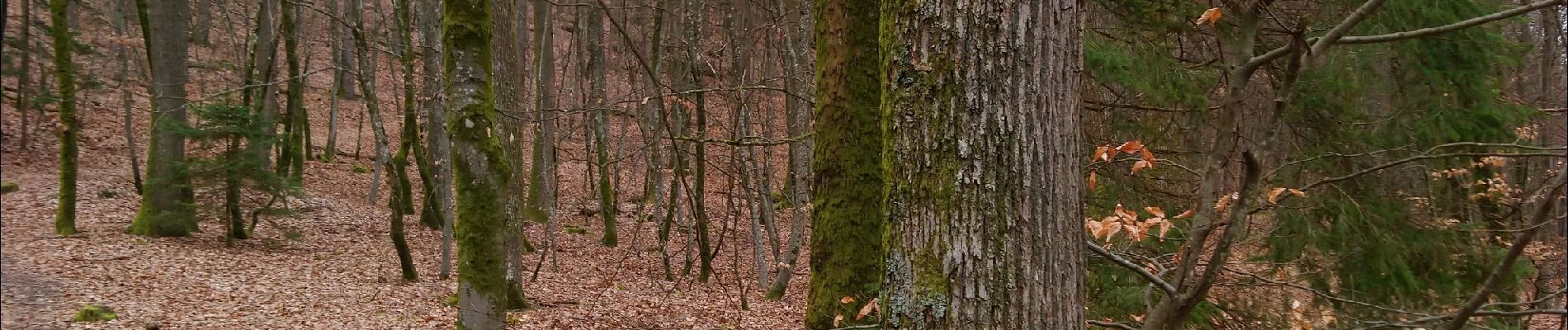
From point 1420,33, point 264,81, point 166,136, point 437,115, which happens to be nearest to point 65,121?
point 166,136

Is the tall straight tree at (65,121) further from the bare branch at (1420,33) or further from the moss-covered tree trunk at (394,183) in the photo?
the bare branch at (1420,33)

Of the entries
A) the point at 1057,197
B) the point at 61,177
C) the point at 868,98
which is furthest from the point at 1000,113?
the point at 61,177

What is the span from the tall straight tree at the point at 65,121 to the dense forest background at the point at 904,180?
50mm

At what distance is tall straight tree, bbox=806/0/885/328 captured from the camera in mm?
3838

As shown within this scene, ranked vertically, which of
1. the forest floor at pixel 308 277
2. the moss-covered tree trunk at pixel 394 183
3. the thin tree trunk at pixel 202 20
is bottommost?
the forest floor at pixel 308 277

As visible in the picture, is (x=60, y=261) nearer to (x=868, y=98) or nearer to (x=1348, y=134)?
(x=868, y=98)

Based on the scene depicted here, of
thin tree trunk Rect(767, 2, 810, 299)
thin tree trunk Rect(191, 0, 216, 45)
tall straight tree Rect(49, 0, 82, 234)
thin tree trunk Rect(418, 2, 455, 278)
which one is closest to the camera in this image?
thin tree trunk Rect(418, 2, 455, 278)

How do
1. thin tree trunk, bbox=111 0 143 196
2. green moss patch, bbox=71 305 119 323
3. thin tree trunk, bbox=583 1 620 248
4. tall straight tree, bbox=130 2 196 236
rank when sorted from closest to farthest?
1. green moss patch, bbox=71 305 119 323
2. tall straight tree, bbox=130 2 196 236
3. thin tree trunk, bbox=111 0 143 196
4. thin tree trunk, bbox=583 1 620 248

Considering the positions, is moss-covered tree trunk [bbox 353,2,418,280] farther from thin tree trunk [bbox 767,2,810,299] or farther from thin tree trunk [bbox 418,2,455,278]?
thin tree trunk [bbox 767,2,810,299]

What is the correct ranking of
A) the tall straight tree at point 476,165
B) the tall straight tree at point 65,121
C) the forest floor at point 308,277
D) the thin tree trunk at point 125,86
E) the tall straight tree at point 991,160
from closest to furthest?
the tall straight tree at point 991,160, the tall straight tree at point 476,165, the forest floor at point 308,277, the tall straight tree at point 65,121, the thin tree trunk at point 125,86

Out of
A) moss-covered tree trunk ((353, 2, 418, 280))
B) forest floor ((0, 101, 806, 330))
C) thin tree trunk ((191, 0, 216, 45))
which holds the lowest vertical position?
forest floor ((0, 101, 806, 330))

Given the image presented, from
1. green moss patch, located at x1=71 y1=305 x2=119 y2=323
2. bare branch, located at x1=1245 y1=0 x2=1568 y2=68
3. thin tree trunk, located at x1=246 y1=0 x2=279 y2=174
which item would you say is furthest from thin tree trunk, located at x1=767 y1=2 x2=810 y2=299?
bare branch, located at x1=1245 y1=0 x2=1568 y2=68

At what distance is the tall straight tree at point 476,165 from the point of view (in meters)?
5.20

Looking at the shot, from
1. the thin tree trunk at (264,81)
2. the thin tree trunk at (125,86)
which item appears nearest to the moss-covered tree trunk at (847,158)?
the thin tree trunk at (264,81)
